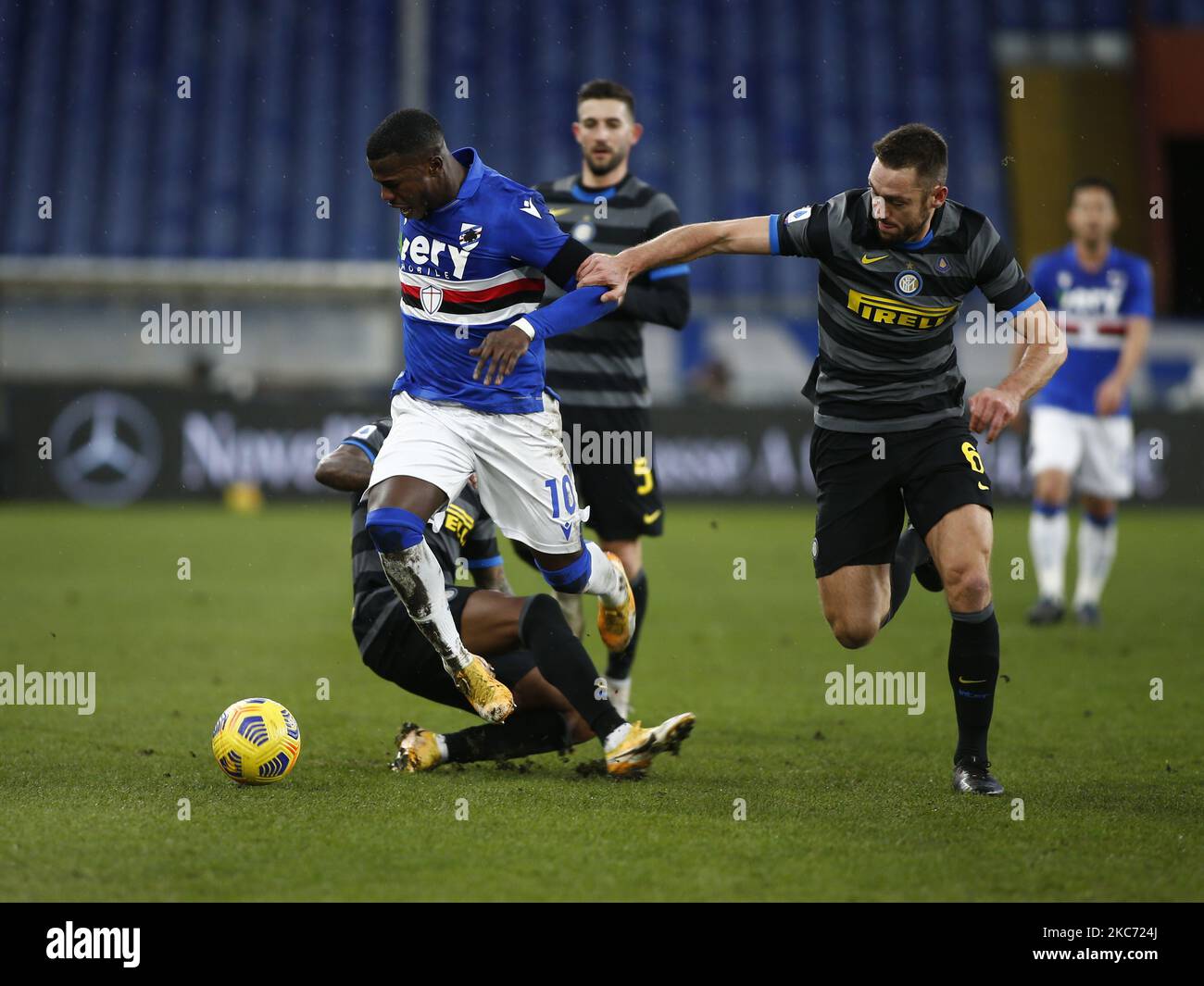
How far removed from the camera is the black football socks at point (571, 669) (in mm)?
5055

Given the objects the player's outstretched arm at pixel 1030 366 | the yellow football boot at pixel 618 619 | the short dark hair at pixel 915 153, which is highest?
the short dark hair at pixel 915 153

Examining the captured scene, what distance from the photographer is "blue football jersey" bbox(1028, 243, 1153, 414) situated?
9.93 m

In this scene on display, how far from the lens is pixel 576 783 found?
5.13m

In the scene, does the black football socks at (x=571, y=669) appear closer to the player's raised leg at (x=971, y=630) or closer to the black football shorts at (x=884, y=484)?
the black football shorts at (x=884, y=484)

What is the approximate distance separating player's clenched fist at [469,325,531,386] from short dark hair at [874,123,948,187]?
4.18 feet

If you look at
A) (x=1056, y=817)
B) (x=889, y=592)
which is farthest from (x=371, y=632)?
(x=1056, y=817)

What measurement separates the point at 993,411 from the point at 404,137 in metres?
2.06

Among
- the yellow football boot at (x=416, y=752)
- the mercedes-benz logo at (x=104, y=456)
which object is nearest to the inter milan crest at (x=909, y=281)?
the yellow football boot at (x=416, y=752)

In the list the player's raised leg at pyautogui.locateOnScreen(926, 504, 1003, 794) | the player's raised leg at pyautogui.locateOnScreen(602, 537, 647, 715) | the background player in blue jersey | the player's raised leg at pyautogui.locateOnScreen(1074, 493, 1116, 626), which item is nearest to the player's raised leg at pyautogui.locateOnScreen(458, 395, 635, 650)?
the player's raised leg at pyautogui.locateOnScreen(602, 537, 647, 715)

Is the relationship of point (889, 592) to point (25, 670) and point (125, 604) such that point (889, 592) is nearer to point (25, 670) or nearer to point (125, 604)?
point (25, 670)

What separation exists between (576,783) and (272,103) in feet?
82.3

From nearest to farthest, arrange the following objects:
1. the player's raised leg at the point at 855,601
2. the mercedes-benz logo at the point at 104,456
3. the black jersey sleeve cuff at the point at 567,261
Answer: the black jersey sleeve cuff at the point at 567,261
the player's raised leg at the point at 855,601
the mercedes-benz logo at the point at 104,456

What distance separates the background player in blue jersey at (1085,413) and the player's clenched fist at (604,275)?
17.3ft

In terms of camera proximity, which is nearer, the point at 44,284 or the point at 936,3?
the point at 44,284
